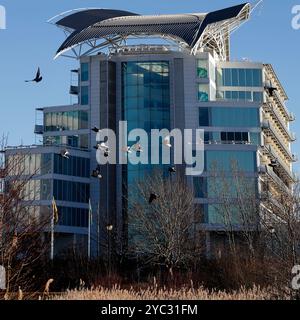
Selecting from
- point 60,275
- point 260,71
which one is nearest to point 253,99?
point 260,71

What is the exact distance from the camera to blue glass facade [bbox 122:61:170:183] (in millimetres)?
76312

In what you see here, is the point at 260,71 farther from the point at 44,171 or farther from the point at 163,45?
the point at 44,171

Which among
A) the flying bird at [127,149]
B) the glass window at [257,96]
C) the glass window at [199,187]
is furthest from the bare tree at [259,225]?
the glass window at [257,96]

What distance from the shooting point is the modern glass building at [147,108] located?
2862 inches

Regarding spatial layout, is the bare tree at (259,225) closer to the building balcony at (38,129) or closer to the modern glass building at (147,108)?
the modern glass building at (147,108)

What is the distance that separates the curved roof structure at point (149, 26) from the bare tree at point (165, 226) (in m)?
19.3

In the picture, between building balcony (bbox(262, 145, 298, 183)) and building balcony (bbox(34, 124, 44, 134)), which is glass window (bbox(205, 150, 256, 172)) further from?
building balcony (bbox(34, 124, 44, 134))

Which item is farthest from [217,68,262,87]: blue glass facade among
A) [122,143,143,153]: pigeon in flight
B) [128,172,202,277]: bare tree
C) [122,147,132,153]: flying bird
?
[128,172,202,277]: bare tree

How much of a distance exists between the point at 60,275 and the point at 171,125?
4104 cm

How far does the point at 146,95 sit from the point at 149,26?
8.22 meters

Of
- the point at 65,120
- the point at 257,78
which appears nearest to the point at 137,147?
the point at 65,120

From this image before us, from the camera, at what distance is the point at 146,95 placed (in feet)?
254

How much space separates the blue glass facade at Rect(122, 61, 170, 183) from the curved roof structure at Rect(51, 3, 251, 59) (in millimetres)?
3812

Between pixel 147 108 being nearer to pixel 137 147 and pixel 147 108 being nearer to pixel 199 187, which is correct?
pixel 137 147
